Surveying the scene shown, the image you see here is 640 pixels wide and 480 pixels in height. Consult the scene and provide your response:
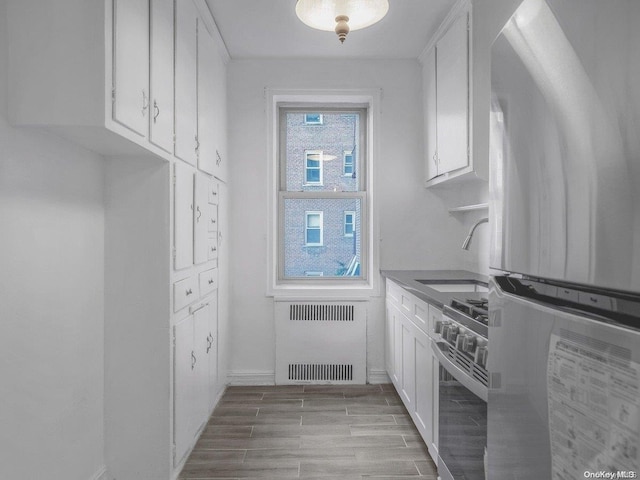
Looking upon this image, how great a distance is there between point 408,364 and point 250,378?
56.7 inches

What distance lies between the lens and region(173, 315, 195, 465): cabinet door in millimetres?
2078

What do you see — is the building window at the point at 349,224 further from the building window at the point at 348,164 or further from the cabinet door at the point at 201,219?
the cabinet door at the point at 201,219

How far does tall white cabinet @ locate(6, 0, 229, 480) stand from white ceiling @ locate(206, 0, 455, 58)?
0.73ft

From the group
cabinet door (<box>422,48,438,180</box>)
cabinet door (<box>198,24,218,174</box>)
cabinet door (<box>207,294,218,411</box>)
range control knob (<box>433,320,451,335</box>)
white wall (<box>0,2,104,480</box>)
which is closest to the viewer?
white wall (<box>0,2,104,480</box>)

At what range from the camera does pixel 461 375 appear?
1460 mm

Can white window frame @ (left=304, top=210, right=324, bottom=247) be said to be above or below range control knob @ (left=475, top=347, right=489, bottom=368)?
above

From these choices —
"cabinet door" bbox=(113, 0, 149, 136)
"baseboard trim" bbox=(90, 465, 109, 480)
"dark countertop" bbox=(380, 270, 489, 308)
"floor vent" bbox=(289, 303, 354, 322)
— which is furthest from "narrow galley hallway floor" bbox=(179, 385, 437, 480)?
"cabinet door" bbox=(113, 0, 149, 136)

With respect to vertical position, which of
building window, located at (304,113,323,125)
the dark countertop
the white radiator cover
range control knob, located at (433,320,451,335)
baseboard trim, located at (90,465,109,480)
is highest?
building window, located at (304,113,323,125)

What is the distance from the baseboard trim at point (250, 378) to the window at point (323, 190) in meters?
0.84

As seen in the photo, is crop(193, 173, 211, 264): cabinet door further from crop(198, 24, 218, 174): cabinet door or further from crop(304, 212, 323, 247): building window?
crop(304, 212, 323, 247): building window

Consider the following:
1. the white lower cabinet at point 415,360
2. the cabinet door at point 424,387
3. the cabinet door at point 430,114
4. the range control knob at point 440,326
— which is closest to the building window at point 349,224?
the white lower cabinet at point 415,360

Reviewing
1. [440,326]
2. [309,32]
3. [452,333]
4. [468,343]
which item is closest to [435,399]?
[440,326]

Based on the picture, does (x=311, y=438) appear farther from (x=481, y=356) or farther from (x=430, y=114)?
(x=430, y=114)

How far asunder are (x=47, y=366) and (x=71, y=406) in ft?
0.87
